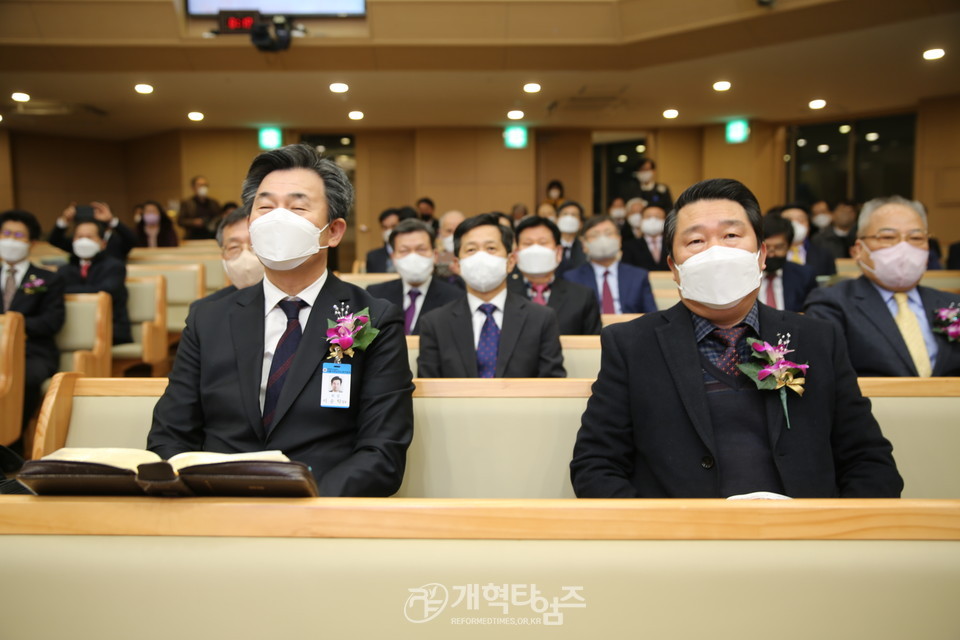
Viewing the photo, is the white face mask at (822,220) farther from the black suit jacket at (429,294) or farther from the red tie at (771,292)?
the black suit jacket at (429,294)

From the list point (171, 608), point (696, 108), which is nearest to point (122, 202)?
point (696, 108)

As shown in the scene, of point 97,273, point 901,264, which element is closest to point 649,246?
point 901,264

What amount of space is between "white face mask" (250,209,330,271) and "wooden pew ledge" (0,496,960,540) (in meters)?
0.92

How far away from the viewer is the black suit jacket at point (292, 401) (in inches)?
71.0

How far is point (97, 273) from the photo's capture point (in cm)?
557

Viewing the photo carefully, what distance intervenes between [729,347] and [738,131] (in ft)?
36.9

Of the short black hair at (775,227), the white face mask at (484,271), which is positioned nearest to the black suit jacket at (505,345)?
the white face mask at (484,271)

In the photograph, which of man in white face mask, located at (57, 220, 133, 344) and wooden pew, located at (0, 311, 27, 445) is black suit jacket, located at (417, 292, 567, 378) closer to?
wooden pew, located at (0, 311, 27, 445)

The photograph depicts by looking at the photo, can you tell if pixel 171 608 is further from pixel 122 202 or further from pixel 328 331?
pixel 122 202

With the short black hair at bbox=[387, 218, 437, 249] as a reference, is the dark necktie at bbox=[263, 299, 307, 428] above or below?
below

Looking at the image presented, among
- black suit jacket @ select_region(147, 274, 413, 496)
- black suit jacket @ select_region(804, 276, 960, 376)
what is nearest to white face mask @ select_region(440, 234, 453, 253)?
black suit jacket @ select_region(804, 276, 960, 376)

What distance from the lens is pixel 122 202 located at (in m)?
14.4

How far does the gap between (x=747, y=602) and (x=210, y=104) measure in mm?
11021

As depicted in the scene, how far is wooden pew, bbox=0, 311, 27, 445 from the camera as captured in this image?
361 centimetres
